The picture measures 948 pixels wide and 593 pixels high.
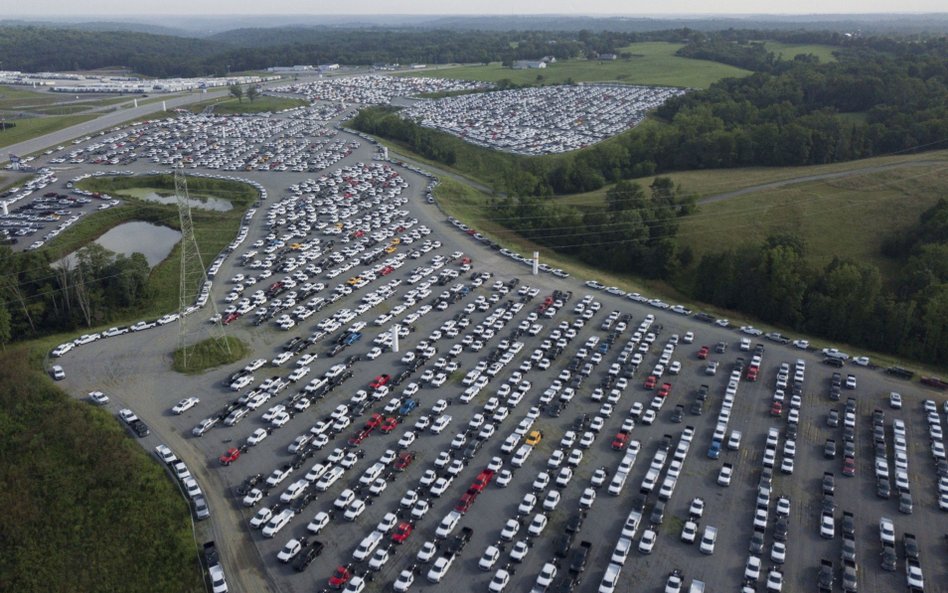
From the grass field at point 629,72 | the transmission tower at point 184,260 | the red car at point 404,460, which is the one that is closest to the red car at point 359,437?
the red car at point 404,460

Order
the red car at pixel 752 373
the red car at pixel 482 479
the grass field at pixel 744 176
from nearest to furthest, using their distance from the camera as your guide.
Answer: the red car at pixel 482 479 < the red car at pixel 752 373 < the grass field at pixel 744 176

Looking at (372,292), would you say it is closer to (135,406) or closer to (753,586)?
(135,406)

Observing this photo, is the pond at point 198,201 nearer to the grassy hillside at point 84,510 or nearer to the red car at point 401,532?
the grassy hillside at point 84,510

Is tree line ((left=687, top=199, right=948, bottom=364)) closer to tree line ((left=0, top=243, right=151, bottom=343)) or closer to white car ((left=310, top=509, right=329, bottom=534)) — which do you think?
white car ((left=310, top=509, right=329, bottom=534))

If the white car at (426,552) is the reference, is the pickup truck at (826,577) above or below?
below

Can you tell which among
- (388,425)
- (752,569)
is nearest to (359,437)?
(388,425)

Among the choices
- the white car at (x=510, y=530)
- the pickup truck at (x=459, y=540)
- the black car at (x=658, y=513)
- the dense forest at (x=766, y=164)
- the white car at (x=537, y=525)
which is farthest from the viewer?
the dense forest at (x=766, y=164)

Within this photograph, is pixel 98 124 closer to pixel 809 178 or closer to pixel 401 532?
pixel 809 178
